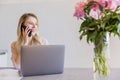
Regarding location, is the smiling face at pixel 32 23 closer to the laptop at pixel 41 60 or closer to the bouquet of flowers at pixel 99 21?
the laptop at pixel 41 60

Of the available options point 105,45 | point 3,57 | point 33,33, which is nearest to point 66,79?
point 105,45

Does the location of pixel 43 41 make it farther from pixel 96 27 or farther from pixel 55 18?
pixel 96 27

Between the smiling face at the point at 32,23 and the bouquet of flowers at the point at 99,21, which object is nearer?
the bouquet of flowers at the point at 99,21

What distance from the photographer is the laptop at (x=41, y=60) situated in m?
1.70

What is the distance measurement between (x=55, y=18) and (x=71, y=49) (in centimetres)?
52

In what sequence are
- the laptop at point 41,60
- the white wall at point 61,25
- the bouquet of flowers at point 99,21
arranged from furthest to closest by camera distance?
the white wall at point 61,25, the laptop at point 41,60, the bouquet of flowers at point 99,21

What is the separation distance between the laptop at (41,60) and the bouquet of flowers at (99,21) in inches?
16.7

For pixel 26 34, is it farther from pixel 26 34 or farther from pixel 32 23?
pixel 32 23

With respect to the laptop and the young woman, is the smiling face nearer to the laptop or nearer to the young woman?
the young woman

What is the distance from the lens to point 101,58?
1.40 m

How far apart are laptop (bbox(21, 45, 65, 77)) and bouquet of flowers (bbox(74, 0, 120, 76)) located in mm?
425

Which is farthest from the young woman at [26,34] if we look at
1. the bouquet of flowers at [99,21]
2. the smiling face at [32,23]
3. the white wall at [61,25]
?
the bouquet of flowers at [99,21]

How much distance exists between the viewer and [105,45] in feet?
4.56

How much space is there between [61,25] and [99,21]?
73.1 inches
